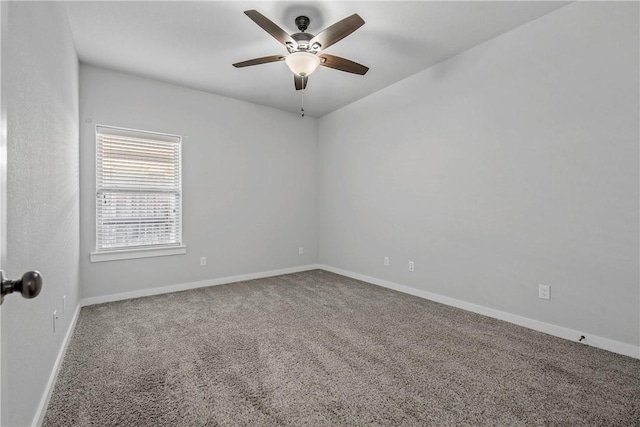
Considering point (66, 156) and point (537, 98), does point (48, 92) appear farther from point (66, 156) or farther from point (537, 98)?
point (537, 98)

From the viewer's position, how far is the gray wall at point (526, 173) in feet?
7.45

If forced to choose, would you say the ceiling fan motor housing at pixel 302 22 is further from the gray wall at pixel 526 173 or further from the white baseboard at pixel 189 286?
the white baseboard at pixel 189 286

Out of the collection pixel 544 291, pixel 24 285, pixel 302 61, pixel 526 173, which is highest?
pixel 302 61

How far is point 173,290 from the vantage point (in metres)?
3.89

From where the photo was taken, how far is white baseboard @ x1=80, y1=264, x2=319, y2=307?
3.43 meters

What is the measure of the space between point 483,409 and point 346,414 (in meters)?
0.73

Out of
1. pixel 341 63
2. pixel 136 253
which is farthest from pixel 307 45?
pixel 136 253

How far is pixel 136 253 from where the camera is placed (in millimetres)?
3625

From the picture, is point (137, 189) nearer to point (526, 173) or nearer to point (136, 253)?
point (136, 253)

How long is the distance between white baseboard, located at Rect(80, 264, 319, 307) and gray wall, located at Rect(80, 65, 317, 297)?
5cm

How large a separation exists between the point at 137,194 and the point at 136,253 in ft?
2.27

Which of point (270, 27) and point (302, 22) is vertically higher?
point (302, 22)

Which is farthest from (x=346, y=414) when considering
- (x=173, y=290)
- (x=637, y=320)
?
(x=173, y=290)

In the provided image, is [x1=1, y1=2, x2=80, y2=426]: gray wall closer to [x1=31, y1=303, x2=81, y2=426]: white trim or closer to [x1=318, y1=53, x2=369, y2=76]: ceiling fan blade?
[x1=31, y1=303, x2=81, y2=426]: white trim
